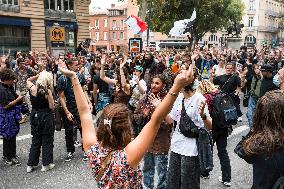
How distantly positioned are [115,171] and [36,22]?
84.1 feet

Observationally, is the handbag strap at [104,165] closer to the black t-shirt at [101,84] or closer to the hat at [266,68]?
the black t-shirt at [101,84]

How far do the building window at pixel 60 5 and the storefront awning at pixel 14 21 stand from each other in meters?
2.67

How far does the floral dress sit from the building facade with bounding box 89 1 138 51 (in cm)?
7516

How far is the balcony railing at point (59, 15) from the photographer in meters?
27.4

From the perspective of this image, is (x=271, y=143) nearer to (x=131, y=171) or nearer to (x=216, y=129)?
(x=131, y=171)

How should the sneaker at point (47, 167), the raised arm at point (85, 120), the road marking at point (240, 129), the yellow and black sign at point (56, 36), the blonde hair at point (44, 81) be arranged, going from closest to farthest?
A: the raised arm at point (85, 120), the blonde hair at point (44, 81), the sneaker at point (47, 167), the road marking at point (240, 129), the yellow and black sign at point (56, 36)

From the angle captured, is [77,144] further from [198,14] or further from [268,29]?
[268,29]

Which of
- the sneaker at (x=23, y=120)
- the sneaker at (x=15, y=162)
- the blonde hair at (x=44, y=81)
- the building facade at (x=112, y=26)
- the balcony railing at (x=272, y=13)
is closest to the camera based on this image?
the blonde hair at (x=44, y=81)

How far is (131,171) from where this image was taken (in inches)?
92.1

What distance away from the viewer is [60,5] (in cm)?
2881

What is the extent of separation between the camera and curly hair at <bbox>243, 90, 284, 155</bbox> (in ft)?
8.55

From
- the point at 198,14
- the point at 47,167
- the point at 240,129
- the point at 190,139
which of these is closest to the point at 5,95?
the point at 47,167

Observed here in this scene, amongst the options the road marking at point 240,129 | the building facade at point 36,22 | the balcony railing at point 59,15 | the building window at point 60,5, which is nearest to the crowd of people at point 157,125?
the road marking at point 240,129

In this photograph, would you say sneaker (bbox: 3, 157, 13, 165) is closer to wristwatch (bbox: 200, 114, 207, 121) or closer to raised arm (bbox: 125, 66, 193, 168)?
wristwatch (bbox: 200, 114, 207, 121)
